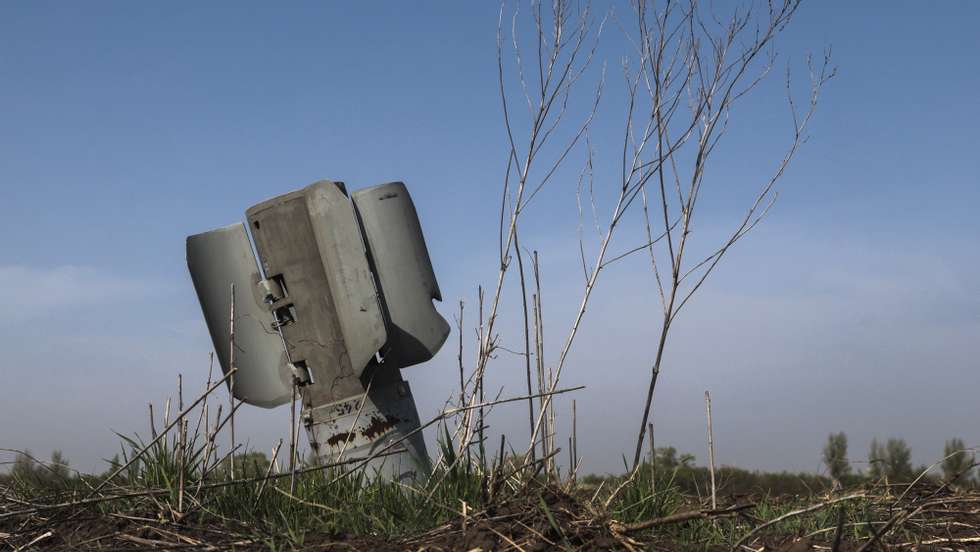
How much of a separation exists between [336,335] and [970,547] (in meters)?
2.77

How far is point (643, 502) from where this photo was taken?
323 cm

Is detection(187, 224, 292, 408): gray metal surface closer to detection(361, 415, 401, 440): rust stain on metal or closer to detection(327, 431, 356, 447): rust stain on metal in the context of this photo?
detection(327, 431, 356, 447): rust stain on metal

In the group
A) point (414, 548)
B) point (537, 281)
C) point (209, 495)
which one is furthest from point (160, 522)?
point (537, 281)

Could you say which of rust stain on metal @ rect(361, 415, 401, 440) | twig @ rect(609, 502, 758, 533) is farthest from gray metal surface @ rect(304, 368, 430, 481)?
twig @ rect(609, 502, 758, 533)

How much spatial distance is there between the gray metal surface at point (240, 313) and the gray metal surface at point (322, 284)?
0.10 m

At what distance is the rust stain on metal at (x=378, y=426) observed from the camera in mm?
4379

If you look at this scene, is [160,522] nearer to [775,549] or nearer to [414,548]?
[414,548]

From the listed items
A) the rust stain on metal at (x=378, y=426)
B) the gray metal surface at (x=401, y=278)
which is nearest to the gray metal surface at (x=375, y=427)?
the rust stain on metal at (x=378, y=426)

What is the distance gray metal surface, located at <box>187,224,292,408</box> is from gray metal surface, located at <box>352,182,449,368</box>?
0.59 meters

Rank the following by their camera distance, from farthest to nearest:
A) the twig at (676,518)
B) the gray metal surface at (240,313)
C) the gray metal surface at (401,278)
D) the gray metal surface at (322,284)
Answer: the gray metal surface at (240,313) → the gray metal surface at (401,278) → the gray metal surface at (322,284) → the twig at (676,518)

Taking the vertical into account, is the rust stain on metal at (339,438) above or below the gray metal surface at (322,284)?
below

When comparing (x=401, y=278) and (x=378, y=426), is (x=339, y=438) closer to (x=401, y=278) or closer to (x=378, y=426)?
(x=378, y=426)

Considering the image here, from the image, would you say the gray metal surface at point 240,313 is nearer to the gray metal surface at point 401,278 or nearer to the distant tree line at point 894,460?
the gray metal surface at point 401,278

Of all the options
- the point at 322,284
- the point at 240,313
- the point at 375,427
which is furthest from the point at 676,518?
the point at 240,313
